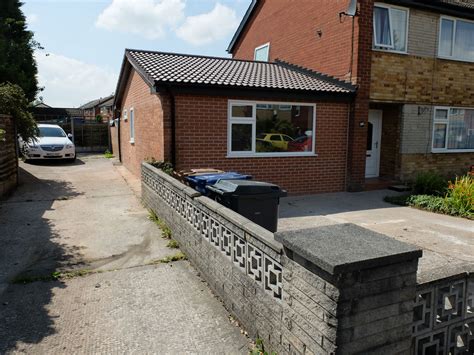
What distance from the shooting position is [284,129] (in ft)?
33.4

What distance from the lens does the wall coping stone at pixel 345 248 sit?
84.2 inches

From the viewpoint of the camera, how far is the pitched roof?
900 cm

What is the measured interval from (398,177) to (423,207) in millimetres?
2728

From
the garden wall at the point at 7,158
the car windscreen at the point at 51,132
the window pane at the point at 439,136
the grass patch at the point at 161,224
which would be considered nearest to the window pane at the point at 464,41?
the window pane at the point at 439,136

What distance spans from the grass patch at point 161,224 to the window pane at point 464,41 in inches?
427

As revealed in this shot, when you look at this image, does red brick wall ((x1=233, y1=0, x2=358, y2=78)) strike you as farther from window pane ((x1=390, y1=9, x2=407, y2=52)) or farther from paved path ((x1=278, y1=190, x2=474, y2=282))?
paved path ((x1=278, y1=190, x2=474, y2=282))

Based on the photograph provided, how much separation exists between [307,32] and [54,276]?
11.0 m

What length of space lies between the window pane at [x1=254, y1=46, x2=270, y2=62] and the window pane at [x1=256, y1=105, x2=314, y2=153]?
249 inches

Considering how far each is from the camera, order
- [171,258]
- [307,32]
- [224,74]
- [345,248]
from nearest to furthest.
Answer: [345,248] → [171,258] → [224,74] → [307,32]

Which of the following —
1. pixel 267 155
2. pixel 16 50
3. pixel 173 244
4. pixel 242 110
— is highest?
pixel 16 50

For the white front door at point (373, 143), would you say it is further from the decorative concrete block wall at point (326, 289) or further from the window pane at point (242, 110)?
the decorative concrete block wall at point (326, 289)

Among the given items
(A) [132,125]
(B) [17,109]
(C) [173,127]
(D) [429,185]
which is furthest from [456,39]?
(B) [17,109]

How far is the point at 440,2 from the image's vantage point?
37.3 feet

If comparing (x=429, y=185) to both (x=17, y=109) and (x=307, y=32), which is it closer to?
(x=307, y=32)
